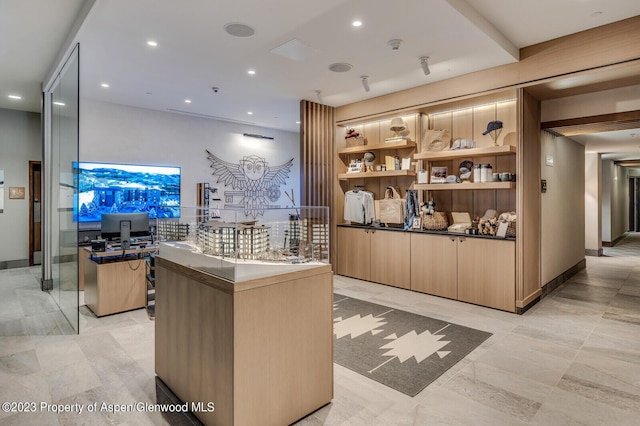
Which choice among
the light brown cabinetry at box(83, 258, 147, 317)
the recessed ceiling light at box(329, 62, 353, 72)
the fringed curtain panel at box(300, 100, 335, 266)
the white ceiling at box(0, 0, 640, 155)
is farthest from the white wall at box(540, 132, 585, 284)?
the light brown cabinetry at box(83, 258, 147, 317)

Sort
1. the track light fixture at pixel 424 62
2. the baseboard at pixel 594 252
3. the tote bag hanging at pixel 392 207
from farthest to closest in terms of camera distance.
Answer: the baseboard at pixel 594 252
the tote bag hanging at pixel 392 207
the track light fixture at pixel 424 62

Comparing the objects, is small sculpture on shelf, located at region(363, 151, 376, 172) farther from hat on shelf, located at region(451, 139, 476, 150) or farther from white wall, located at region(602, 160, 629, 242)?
white wall, located at region(602, 160, 629, 242)

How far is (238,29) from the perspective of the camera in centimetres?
345

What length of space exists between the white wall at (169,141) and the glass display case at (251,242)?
332 centimetres

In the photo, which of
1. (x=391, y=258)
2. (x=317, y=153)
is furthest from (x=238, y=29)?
(x=391, y=258)

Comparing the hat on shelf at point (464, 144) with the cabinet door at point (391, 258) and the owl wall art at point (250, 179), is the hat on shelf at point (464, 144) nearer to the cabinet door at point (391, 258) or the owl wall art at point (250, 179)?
the cabinet door at point (391, 258)

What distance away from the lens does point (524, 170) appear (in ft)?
14.3

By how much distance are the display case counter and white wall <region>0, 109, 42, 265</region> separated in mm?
6523

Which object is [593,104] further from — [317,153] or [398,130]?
[317,153]

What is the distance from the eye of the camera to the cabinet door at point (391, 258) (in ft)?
17.6

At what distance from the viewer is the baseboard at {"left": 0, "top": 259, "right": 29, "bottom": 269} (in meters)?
6.87

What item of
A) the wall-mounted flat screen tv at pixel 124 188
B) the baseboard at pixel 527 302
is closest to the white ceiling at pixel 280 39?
the wall-mounted flat screen tv at pixel 124 188

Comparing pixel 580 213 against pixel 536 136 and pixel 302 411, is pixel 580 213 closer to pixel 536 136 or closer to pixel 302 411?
pixel 536 136

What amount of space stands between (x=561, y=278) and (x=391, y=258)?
9.00 ft
